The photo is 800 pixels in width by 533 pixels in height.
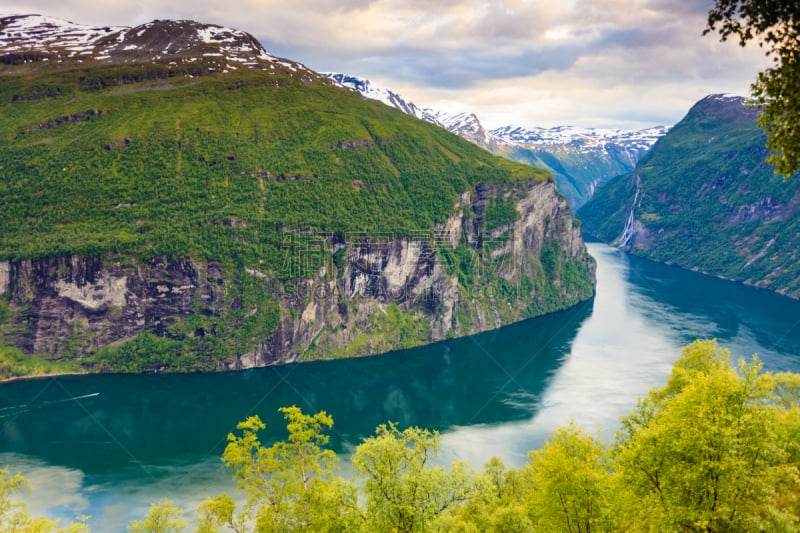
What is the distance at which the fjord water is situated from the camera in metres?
65.6

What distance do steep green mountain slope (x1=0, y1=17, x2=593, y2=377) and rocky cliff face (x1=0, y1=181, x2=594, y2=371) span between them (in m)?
0.38

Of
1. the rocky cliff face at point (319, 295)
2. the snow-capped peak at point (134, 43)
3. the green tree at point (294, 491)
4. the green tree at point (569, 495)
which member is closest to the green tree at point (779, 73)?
the green tree at point (569, 495)

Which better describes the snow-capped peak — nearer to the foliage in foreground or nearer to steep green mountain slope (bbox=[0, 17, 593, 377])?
steep green mountain slope (bbox=[0, 17, 593, 377])

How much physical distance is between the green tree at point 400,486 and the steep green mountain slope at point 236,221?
285 feet

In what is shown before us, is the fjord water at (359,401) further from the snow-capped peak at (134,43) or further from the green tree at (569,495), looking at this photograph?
the snow-capped peak at (134,43)

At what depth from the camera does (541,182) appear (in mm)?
160125

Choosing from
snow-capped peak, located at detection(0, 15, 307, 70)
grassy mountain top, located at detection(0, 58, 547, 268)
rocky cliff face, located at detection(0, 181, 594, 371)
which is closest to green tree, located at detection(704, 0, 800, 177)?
rocky cliff face, located at detection(0, 181, 594, 371)

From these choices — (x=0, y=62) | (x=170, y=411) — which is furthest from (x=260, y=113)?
(x=170, y=411)

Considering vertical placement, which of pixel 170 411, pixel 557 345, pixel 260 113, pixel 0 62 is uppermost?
pixel 0 62

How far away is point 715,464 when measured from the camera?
16.3 m

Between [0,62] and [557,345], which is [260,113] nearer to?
[0,62]

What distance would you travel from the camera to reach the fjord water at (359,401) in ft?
215

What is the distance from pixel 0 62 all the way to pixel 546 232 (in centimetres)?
17074

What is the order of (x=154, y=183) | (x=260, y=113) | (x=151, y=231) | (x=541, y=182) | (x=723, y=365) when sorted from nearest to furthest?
1. (x=723, y=365)
2. (x=151, y=231)
3. (x=154, y=183)
4. (x=260, y=113)
5. (x=541, y=182)
